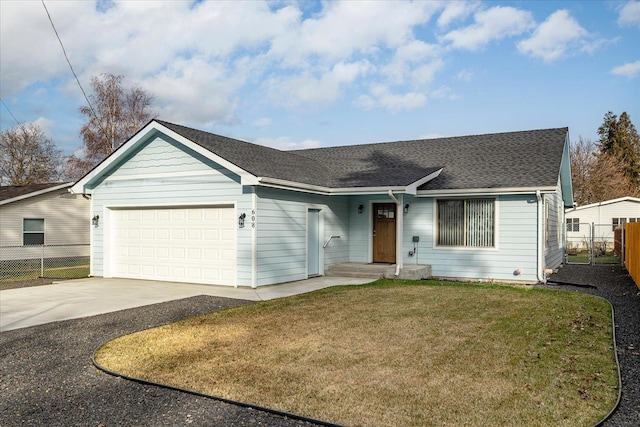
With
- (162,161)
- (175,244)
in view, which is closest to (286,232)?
(175,244)

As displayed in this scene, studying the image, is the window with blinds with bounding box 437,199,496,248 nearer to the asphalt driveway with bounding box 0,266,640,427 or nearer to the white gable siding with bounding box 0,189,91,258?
the asphalt driveway with bounding box 0,266,640,427

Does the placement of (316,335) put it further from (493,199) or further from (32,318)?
(493,199)

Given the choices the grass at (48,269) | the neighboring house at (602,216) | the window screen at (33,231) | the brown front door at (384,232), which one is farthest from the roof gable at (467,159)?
the neighboring house at (602,216)

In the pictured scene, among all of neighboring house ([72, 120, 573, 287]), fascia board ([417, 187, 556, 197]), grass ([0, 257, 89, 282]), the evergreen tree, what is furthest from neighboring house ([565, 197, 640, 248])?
grass ([0, 257, 89, 282])

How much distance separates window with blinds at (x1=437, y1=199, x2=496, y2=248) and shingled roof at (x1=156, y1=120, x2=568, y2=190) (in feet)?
2.05

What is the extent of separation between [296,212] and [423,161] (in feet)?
18.2

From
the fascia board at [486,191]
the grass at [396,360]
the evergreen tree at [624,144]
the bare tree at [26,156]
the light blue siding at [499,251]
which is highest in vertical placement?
the evergreen tree at [624,144]

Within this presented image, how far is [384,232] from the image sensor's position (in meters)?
14.9

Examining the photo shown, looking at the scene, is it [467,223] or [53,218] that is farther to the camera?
[53,218]

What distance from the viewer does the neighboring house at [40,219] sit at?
20.2 metres

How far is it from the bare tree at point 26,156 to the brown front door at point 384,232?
29111 mm

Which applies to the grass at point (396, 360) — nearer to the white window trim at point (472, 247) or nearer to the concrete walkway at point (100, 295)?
the concrete walkway at point (100, 295)

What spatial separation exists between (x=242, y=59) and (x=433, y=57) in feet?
23.4

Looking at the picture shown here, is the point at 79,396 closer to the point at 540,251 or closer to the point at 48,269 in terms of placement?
the point at 540,251
